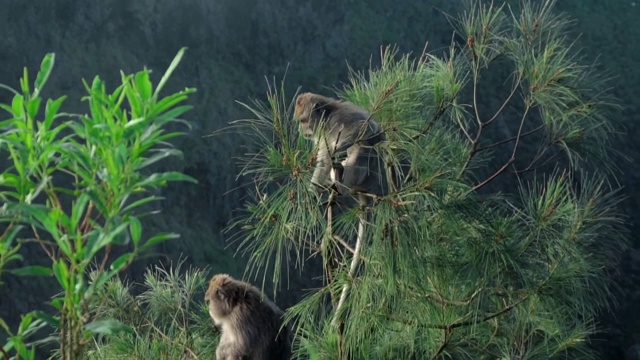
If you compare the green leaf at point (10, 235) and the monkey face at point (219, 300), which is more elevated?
the green leaf at point (10, 235)

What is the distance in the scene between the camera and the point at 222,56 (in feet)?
17.0

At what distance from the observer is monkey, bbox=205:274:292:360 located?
323cm

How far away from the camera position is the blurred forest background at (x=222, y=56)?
189 inches

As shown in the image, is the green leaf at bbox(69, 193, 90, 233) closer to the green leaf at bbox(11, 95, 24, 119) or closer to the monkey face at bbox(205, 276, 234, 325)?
the green leaf at bbox(11, 95, 24, 119)

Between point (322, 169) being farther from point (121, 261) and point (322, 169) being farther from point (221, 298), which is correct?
point (121, 261)

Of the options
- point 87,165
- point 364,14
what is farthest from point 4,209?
point 364,14

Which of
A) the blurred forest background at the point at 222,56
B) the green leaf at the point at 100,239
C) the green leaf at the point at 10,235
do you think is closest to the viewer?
the green leaf at the point at 100,239

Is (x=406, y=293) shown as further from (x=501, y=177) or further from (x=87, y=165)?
(x=501, y=177)

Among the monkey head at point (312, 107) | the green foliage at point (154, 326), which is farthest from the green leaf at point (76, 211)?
the monkey head at point (312, 107)

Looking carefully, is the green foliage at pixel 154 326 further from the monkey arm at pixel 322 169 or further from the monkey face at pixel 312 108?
the monkey arm at pixel 322 169

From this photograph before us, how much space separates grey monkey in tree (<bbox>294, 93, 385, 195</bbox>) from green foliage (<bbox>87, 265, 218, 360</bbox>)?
570mm

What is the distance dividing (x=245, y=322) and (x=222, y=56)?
2.17 m

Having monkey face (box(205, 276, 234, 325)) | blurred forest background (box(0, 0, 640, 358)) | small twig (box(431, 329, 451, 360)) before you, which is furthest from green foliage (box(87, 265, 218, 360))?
blurred forest background (box(0, 0, 640, 358))

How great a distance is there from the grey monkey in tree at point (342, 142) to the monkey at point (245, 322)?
539 millimetres
